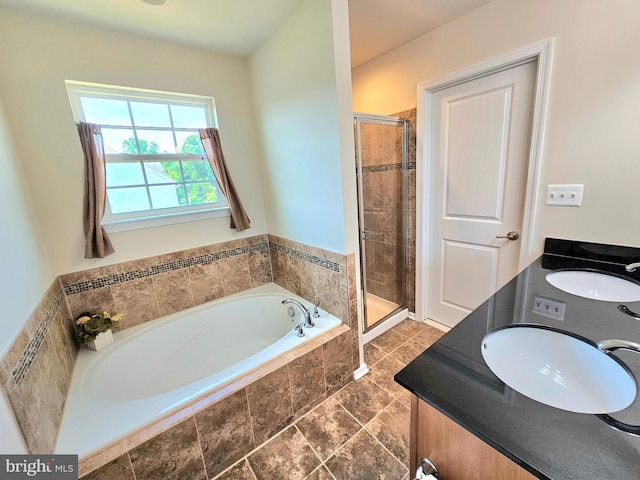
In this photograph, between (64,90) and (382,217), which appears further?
(382,217)

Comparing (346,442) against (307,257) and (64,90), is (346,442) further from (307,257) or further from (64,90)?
(64,90)

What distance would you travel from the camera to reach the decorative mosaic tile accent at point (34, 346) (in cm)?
95

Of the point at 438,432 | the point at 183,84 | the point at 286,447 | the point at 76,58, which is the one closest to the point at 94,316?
the point at 286,447

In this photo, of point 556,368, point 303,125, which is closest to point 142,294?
point 303,125

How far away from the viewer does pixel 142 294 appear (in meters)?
1.93

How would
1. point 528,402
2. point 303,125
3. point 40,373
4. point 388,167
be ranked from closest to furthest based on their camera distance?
point 528,402
point 40,373
point 303,125
point 388,167

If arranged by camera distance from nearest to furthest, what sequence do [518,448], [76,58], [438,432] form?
[518,448] → [438,432] → [76,58]

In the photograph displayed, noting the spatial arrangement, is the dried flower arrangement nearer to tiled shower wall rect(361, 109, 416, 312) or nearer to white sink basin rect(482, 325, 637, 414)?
tiled shower wall rect(361, 109, 416, 312)

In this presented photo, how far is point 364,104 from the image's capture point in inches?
94.8

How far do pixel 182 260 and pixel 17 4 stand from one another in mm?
1637

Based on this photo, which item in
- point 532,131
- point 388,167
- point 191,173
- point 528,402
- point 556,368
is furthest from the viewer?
point 388,167

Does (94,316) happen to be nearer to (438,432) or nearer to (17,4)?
(17,4)

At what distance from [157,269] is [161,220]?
37cm

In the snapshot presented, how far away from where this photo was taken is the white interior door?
1.63 m
